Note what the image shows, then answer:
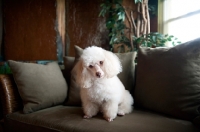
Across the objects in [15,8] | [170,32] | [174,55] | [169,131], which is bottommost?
[169,131]

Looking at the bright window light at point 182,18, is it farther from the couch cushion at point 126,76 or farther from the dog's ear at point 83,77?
the dog's ear at point 83,77

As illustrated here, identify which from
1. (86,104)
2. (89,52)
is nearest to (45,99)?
(86,104)

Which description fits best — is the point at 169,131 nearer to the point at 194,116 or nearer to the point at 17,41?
the point at 194,116

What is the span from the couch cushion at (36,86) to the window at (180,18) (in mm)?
1502

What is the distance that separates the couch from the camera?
1.19 m

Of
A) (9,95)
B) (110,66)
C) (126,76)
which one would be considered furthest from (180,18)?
(9,95)

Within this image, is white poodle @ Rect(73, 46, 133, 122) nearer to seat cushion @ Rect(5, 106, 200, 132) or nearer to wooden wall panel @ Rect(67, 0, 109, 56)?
seat cushion @ Rect(5, 106, 200, 132)

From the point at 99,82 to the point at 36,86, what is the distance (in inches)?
23.7

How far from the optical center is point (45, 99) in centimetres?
159

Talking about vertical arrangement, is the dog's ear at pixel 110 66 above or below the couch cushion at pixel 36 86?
above

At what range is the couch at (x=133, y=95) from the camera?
3.90 ft

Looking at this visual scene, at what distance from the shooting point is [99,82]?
1.36m

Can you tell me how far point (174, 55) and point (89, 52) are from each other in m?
0.63

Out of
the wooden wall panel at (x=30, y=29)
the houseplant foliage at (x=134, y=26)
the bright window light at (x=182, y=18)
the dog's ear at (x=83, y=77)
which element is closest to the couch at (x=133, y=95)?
the dog's ear at (x=83, y=77)
